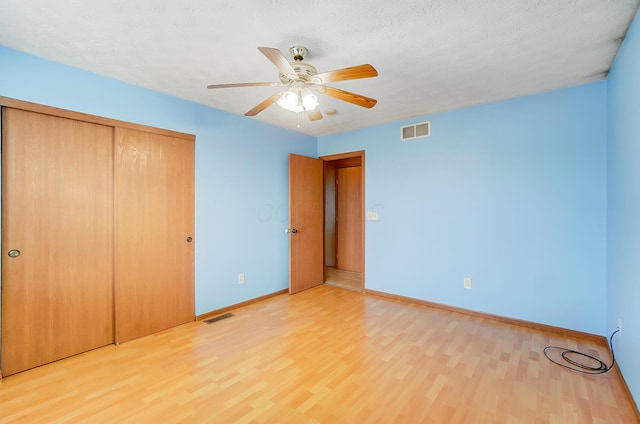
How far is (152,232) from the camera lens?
9.25 feet

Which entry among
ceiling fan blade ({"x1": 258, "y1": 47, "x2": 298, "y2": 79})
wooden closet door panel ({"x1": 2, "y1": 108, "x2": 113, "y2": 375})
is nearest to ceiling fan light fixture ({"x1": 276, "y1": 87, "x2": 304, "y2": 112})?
ceiling fan blade ({"x1": 258, "y1": 47, "x2": 298, "y2": 79})

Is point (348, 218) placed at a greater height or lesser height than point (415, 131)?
lesser

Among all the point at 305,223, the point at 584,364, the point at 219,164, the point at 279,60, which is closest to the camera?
the point at 279,60

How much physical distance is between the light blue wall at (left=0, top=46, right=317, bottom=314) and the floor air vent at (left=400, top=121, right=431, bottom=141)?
1553mm

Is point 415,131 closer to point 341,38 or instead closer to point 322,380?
point 341,38

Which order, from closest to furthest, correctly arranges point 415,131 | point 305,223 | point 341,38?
point 341,38
point 415,131
point 305,223

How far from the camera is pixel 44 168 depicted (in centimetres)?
222

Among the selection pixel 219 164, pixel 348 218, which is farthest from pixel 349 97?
pixel 348 218

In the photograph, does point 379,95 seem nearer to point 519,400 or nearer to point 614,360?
point 519,400

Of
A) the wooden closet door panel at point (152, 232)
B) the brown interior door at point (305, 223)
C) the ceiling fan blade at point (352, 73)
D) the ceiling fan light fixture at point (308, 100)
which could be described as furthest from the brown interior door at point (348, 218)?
the ceiling fan blade at point (352, 73)

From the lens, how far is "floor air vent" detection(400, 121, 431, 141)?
359 centimetres

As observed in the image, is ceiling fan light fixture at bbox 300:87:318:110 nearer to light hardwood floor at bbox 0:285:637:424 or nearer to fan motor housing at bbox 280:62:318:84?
fan motor housing at bbox 280:62:318:84

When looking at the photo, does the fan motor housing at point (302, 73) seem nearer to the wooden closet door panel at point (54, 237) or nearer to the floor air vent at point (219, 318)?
the wooden closet door panel at point (54, 237)

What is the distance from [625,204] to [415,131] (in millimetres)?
2183
